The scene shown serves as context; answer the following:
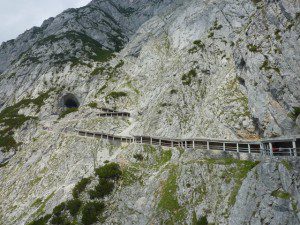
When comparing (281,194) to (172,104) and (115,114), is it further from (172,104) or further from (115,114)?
(115,114)

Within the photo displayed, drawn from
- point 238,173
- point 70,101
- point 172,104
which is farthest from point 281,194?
point 70,101

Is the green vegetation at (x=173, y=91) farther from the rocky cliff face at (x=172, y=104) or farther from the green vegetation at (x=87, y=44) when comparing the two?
the green vegetation at (x=87, y=44)

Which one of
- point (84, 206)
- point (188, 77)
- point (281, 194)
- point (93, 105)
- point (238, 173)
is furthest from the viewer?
point (93, 105)

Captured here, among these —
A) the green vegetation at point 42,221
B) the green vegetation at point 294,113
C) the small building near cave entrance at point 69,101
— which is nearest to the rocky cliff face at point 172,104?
the green vegetation at point 294,113

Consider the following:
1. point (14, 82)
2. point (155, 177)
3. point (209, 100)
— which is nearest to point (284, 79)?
point (209, 100)

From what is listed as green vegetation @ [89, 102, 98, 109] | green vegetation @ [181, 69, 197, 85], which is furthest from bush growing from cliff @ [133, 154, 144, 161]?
green vegetation @ [89, 102, 98, 109]

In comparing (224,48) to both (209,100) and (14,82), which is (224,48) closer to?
(209,100)

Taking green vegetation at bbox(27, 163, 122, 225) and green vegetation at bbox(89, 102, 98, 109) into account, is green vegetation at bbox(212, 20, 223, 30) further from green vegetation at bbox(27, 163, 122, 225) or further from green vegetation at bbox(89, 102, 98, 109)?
green vegetation at bbox(27, 163, 122, 225)
